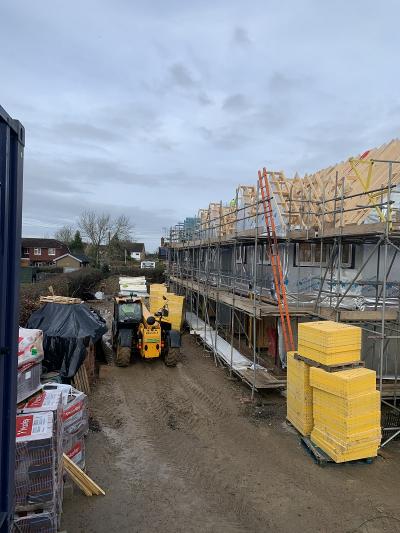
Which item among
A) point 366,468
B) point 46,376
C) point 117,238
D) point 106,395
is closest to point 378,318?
point 366,468

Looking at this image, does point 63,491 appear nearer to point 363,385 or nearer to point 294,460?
point 294,460

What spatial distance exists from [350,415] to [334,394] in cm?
37

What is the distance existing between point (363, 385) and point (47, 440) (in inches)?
186

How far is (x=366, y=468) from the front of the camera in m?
6.46

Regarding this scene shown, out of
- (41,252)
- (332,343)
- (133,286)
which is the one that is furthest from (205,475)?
(41,252)

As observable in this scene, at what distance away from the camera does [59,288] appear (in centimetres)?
1972

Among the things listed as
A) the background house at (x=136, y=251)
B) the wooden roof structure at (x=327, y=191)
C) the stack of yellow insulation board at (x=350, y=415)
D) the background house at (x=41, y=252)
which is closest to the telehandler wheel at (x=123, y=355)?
the wooden roof structure at (x=327, y=191)

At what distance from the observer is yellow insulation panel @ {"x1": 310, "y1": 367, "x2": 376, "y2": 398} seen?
6.34 meters

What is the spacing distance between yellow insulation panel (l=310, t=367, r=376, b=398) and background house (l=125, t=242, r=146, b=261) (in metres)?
62.9

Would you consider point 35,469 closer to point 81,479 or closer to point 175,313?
point 81,479

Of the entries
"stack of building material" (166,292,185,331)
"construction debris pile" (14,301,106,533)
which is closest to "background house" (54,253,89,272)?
"stack of building material" (166,292,185,331)

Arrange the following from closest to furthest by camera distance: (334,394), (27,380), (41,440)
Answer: (41,440) → (27,380) → (334,394)

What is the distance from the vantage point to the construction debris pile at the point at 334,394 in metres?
6.39

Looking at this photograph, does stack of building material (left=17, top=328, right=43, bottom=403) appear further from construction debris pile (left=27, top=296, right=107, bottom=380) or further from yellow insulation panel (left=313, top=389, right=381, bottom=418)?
yellow insulation panel (left=313, top=389, right=381, bottom=418)
